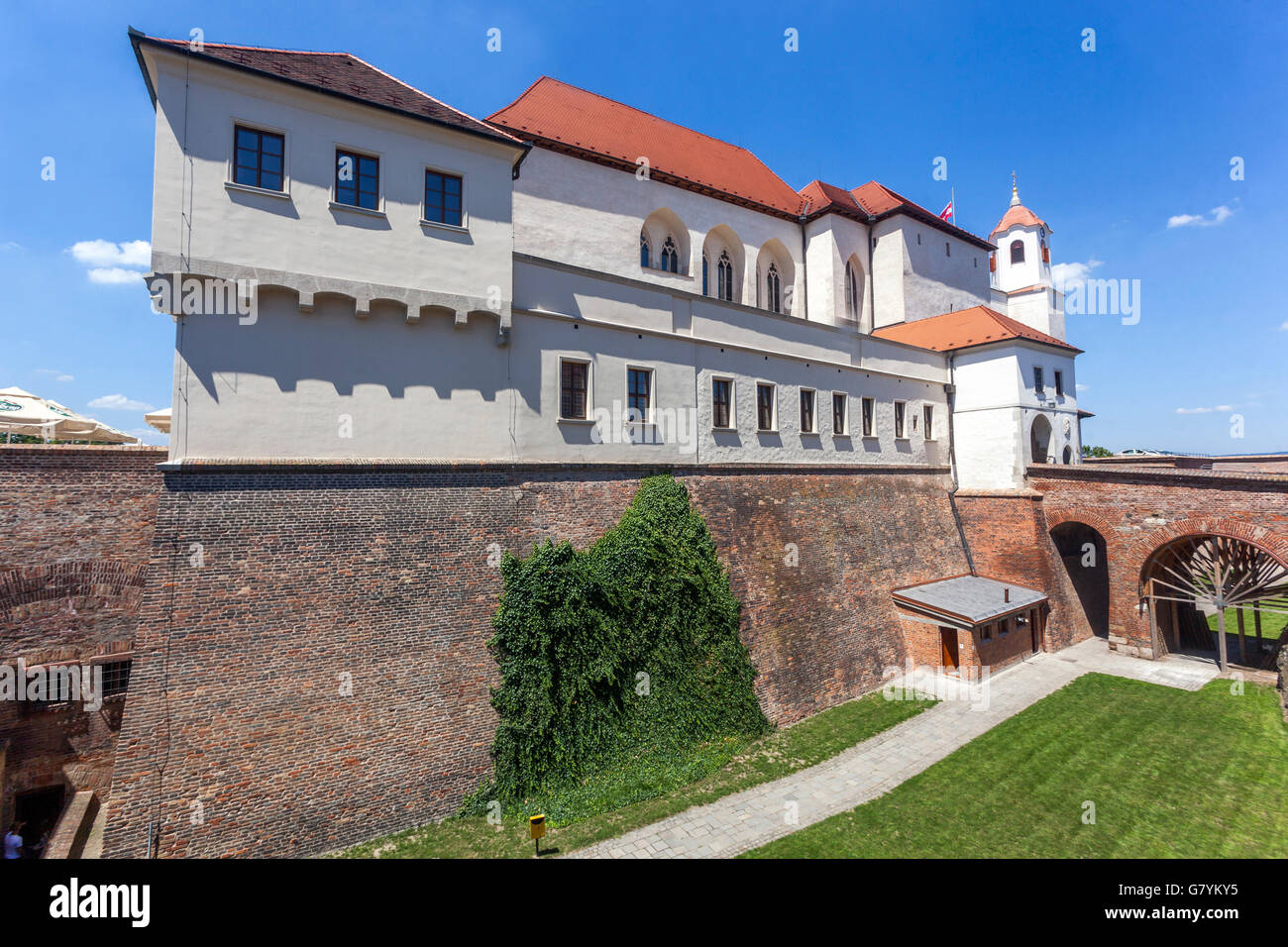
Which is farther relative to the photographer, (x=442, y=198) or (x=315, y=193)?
(x=442, y=198)

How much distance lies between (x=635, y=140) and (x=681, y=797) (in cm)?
2316

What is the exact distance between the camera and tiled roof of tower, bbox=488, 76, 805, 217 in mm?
19734

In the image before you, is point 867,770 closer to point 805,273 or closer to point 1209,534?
point 1209,534

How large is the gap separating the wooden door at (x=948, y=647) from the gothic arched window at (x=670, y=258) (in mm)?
16753

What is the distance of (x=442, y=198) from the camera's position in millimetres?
12180

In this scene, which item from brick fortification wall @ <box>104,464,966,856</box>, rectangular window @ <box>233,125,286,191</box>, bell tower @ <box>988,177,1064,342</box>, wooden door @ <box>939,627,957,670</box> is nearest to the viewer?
brick fortification wall @ <box>104,464,966,856</box>

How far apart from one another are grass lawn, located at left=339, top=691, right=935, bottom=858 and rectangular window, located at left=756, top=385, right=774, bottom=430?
8.65m

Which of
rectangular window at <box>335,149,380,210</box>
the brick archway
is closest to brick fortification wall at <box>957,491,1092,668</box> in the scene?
the brick archway

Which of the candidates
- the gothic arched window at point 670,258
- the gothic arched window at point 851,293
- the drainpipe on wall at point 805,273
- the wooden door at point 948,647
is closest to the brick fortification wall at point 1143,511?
the wooden door at point 948,647

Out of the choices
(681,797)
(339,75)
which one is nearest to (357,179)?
(339,75)

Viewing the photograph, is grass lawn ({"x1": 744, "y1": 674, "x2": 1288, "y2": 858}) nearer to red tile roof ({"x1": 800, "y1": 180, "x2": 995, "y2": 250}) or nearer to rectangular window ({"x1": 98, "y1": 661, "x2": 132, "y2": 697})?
rectangular window ({"x1": 98, "y1": 661, "x2": 132, "y2": 697})

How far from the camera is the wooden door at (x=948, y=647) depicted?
1755 centimetres

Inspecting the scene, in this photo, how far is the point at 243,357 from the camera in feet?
33.8

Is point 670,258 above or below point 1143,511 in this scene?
above
